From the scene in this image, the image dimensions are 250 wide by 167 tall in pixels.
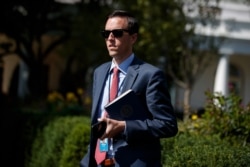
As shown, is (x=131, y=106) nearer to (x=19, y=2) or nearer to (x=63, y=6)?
(x=19, y=2)

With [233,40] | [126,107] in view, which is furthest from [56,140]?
[233,40]

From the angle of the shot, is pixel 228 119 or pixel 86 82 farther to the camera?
pixel 86 82

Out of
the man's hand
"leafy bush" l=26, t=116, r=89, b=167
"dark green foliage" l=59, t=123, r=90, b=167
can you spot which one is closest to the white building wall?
"leafy bush" l=26, t=116, r=89, b=167

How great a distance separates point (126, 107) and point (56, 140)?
5.15m

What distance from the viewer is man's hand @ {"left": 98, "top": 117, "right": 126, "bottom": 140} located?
12.5 ft

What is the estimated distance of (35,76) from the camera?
23.5m

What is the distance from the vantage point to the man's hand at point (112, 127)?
3.82 meters

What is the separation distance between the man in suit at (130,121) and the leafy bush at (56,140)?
360cm

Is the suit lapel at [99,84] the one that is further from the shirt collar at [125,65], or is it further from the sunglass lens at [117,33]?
the sunglass lens at [117,33]

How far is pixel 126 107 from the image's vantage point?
3943 mm

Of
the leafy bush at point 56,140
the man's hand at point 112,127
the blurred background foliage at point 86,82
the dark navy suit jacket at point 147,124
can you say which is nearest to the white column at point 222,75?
the blurred background foliage at point 86,82

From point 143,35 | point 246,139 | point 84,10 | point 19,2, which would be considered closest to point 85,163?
point 246,139

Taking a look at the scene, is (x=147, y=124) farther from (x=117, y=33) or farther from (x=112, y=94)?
(x=117, y=33)

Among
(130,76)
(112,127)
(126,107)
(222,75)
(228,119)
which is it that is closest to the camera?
(112,127)
